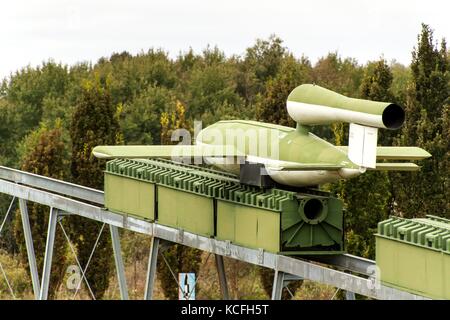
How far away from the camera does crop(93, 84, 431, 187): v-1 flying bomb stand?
33.3 meters

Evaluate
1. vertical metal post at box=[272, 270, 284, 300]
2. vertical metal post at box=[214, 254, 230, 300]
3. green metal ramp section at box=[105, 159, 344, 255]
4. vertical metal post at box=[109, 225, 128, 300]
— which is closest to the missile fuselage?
green metal ramp section at box=[105, 159, 344, 255]

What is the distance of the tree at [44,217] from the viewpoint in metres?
58.2

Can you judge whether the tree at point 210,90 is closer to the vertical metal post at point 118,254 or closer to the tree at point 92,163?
the tree at point 92,163

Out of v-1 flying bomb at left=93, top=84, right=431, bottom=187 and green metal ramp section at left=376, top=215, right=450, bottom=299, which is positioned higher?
v-1 flying bomb at left=93, top=84, right=431, bottom=187

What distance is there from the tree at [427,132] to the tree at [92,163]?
39.3ft

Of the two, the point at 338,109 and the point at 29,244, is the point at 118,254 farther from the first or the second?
the point at 338,109

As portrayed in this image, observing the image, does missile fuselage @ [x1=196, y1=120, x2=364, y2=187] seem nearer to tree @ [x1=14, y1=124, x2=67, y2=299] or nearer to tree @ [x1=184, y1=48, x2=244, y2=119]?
tree @ [x1=14, y1=124, x2=67, y2=299]

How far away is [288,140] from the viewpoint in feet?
120

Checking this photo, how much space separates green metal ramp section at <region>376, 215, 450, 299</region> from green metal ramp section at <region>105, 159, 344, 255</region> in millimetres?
3037

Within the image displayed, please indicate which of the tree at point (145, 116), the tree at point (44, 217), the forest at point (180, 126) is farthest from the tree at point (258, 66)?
the tree at point (44, 217)

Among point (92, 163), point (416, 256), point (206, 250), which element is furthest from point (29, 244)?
point (416, 256)

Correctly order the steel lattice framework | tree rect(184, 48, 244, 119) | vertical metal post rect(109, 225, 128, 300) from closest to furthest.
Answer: the steel lattice framework < vertical metal post rect(109, 225, 128, 300) < tree rect(184, 48, 244, 119)
